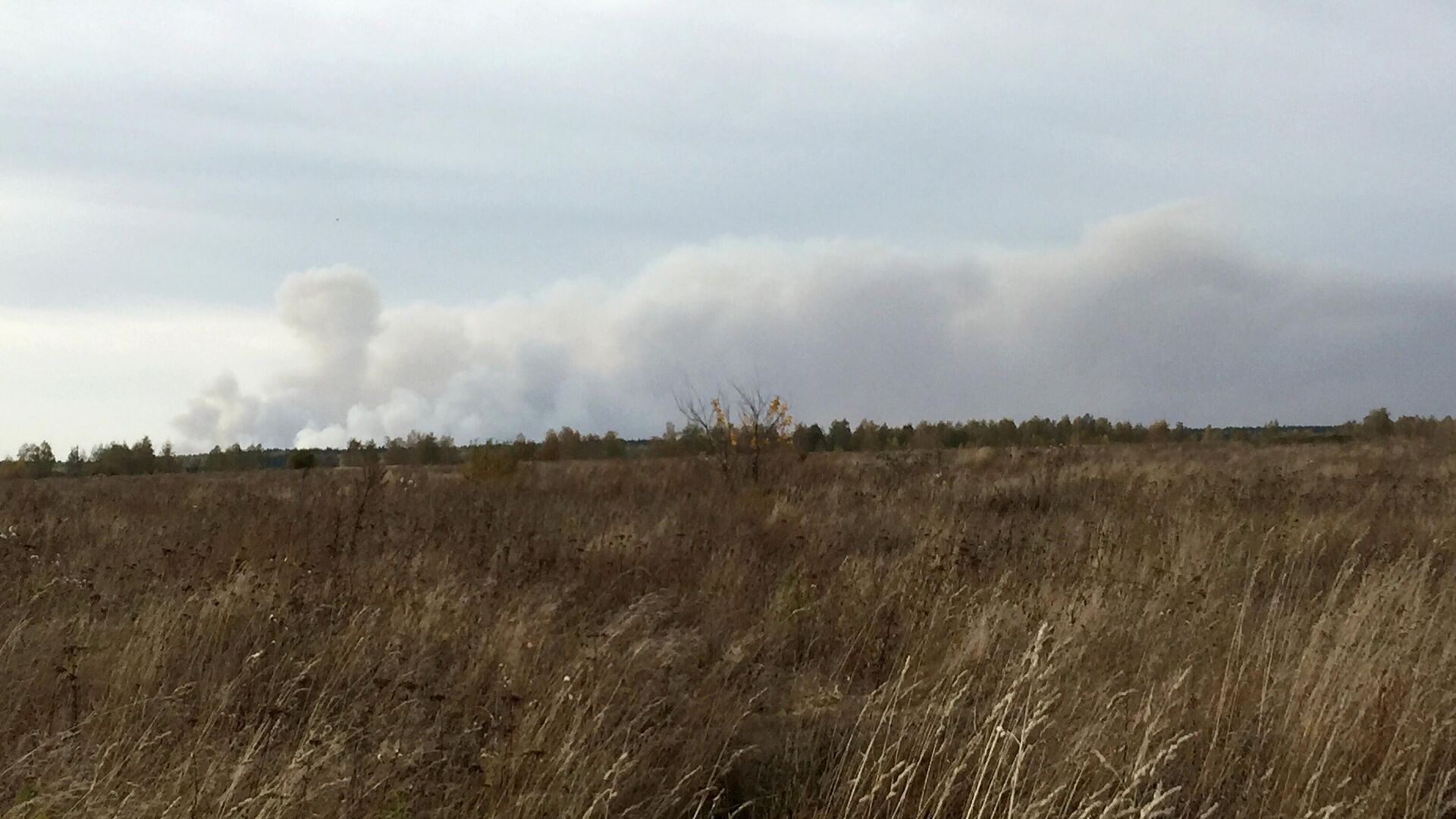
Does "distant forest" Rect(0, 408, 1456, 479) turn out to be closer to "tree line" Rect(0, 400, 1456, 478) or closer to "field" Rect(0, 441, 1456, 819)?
"tree line" Rect(0, 400, 1456, 478)

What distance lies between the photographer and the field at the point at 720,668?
351 cm

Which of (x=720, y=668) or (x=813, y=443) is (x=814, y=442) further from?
(x=720, y=668)

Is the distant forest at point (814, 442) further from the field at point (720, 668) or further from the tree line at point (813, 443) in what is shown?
the field at point (720, 668)

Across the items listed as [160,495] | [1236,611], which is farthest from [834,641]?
[160,495]

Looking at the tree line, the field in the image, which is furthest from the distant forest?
the field

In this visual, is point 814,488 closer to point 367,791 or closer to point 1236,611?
point 1236,611

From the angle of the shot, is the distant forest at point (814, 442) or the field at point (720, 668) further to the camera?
A: the distant forest at point (814, 442)

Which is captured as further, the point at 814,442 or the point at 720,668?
the point at 814,442

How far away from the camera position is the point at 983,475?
1722 cm

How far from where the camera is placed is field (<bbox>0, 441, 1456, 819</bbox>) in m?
3.51

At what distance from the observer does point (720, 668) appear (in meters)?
5.21

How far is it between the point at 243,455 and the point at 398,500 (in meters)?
47.9

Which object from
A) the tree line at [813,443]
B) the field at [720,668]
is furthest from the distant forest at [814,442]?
the field at [720,668]

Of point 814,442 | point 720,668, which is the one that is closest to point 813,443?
point 814,442
